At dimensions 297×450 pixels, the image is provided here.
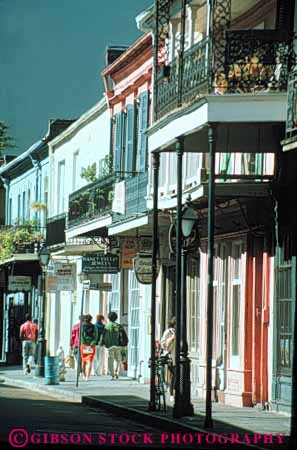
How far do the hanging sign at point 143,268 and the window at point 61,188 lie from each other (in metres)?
16.2

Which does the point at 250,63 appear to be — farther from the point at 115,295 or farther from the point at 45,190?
the point at 45,190

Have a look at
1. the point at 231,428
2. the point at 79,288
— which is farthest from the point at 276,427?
the point at 79,288

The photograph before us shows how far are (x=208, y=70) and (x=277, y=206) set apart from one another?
3.16 m

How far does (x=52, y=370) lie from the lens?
33.2m

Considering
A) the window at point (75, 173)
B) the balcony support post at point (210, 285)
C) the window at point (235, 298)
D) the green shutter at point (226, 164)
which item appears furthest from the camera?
the window at point (75, 173)

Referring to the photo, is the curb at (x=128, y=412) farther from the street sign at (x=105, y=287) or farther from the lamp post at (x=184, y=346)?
the street sign at (x=105, y=287)

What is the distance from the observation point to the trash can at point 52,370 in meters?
33.3

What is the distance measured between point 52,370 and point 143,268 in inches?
223

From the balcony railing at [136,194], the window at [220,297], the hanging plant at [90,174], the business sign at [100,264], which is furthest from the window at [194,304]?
the hanging plant at [90,174]

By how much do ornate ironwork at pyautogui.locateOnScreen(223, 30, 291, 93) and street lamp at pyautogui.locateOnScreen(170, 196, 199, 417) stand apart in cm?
218

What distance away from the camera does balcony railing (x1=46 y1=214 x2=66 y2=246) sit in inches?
1666

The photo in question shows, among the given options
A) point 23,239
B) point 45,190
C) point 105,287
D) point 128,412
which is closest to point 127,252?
point 105,287

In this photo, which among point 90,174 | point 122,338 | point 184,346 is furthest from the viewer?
point 90,174

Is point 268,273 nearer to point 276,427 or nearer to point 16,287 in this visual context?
point 276,427
